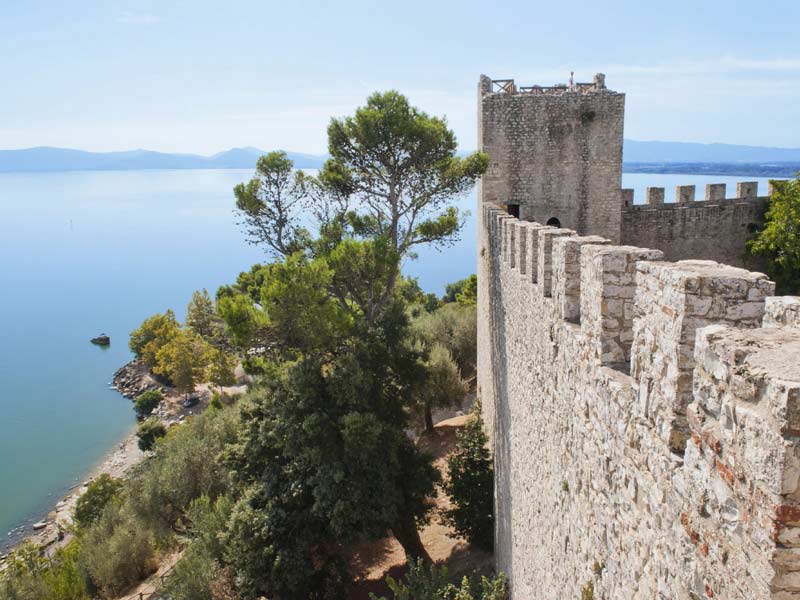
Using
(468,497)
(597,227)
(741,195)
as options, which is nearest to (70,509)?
(468,497)

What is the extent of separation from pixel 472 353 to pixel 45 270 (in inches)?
4308

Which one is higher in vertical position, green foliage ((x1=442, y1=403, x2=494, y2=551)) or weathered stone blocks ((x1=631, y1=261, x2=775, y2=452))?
weathered stone blocks ((x1=631, y1=261, x2=775, y2=452))

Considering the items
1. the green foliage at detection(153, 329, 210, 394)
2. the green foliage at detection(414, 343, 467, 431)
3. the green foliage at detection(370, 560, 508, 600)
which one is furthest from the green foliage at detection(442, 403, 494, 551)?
the green foliage at detection(153, 329, 210, 394)

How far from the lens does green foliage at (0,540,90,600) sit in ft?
40.5

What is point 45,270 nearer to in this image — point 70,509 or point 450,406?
point 70,509

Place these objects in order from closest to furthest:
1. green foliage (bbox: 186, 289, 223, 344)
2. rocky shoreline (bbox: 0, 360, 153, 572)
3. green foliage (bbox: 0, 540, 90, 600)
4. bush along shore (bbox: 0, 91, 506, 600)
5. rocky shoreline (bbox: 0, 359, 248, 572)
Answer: bush along shore (bbox: 0, 91, 506, 600) < green foliage (bbox: 0, 540, 90, 600) < rocky shoreline (bbox: 0, 360, 153, 572) < rocky shoreline (bbox: 0, 359, 248, 572) < green foliage (bbox: 186, 289, 223, 344)

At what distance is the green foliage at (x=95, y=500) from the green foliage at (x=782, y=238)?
19456mm

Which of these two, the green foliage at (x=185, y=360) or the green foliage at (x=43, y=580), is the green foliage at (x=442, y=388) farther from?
the green foliage at (x=185, y=360)

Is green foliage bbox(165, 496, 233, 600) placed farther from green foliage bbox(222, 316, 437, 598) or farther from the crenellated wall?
the crenellated wall

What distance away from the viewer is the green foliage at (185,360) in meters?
30.2

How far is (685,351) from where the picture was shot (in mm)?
1997

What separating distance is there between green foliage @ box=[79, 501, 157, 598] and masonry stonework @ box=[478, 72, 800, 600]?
37.6 feet

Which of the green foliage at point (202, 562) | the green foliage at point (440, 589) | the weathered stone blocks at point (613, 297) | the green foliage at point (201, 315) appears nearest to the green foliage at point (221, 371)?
the green foliage at point (201, 315)

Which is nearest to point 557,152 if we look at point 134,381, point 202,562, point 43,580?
point 202,562
